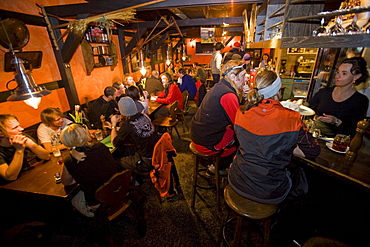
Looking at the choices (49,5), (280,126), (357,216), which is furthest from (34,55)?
(357,216)

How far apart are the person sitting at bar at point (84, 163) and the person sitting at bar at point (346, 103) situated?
271cm

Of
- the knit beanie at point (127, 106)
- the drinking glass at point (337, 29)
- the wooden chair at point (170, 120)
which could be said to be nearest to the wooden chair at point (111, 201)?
the knit beanie at point (127, 106)

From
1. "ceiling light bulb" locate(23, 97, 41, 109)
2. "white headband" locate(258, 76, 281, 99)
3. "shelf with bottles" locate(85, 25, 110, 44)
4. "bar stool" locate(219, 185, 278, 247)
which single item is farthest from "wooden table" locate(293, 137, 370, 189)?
"shelf with bottles" locate(85, 25, 110, 44)

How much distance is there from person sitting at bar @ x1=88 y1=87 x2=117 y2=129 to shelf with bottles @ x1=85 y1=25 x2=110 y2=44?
2299mm

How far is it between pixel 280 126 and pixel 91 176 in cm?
189

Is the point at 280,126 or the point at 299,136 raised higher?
the point at 280,126

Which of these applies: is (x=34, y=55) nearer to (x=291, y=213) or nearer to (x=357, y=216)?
(x=291, y=213)

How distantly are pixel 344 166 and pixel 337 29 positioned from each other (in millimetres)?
1292

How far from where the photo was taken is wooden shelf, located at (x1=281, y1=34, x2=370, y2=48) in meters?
1.35

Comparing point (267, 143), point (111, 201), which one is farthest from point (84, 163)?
point (267, 143)

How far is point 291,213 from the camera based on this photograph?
2.04m

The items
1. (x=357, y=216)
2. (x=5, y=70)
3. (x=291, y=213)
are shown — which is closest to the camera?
(x=357, y=216)

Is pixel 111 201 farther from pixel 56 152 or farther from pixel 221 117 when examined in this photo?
pixel 221 117

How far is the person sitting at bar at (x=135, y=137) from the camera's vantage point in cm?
250
